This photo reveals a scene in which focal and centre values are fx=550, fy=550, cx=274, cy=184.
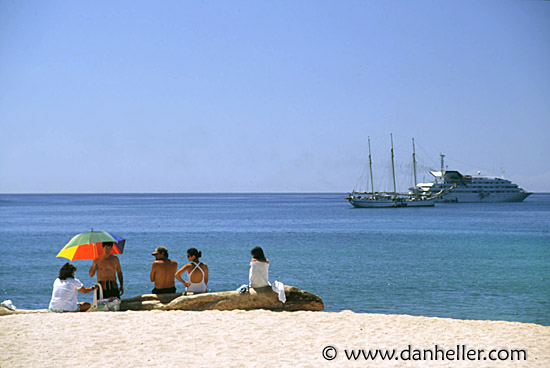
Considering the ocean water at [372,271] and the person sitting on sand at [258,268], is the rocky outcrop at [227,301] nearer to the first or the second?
the person sitting on sand at [258,268]

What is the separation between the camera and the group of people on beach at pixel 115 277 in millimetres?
9852

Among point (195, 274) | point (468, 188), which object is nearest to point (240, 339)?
point (195, 274)

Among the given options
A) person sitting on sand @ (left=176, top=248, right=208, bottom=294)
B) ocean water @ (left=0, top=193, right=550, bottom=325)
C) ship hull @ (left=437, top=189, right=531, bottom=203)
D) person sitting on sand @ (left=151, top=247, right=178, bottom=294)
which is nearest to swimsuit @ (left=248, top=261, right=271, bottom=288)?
person sitting on sand @ (left=176, top=248, right=208, bottom=294)

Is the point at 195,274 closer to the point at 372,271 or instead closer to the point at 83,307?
the point at 83,307

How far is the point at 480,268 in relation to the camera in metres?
25.0

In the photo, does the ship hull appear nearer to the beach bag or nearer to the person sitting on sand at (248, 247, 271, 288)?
the person sitting on sand at (248, 247, 271, 288)

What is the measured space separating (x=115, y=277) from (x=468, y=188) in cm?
12778

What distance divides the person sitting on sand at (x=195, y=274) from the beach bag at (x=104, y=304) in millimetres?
1232

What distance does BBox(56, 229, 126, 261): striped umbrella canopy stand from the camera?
403 inches

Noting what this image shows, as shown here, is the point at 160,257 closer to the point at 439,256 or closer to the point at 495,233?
the point at 439,256

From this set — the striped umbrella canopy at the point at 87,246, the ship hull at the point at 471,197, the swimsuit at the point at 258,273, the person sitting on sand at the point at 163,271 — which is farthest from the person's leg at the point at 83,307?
the ship hull at the point at 471,197

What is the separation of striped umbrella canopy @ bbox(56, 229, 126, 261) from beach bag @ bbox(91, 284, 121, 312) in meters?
0.69

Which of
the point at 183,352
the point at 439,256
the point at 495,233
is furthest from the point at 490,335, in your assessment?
the point at 495,233

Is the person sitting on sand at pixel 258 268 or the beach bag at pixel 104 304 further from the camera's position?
the person sitting on sand at pixel 258 268
